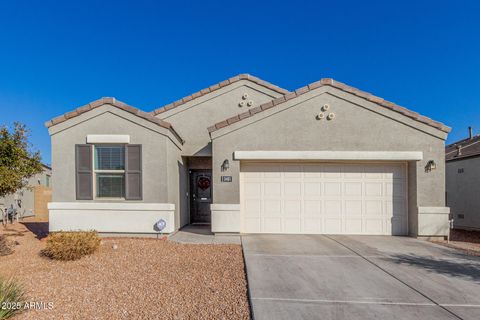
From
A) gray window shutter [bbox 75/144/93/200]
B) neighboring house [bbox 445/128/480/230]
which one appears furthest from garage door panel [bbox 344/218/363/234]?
gray window shutter [bbox 75/144/93/200]

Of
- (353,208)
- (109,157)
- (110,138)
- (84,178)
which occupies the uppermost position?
(110,138)

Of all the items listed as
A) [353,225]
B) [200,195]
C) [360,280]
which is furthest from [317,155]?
[200,195]

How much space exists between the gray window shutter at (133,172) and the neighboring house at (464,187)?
1322 centimetres

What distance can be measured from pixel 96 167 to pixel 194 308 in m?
6.45

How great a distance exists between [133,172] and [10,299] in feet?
16.7

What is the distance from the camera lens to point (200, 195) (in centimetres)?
1191

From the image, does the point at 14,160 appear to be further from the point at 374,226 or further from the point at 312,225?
the point at 374,226

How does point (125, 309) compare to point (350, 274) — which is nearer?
point (125, 309)

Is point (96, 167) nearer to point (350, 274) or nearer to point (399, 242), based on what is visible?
point (350, 274)

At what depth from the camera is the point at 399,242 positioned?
7980 millimetres

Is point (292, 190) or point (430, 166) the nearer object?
point (430, 166)

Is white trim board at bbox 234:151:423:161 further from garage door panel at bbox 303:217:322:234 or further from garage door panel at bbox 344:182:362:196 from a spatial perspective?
garage door panel at bbox 303:217:322:234

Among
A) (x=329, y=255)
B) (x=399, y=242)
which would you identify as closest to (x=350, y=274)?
(x=329, y=255)

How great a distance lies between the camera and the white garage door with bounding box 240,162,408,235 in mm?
8977
